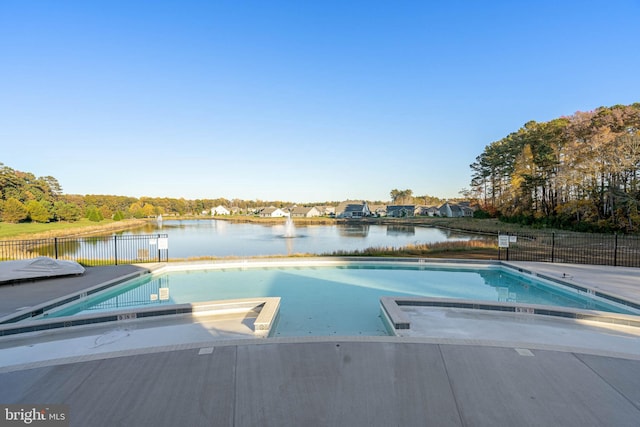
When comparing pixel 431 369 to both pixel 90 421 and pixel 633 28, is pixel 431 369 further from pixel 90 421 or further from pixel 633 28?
pixel 633 28

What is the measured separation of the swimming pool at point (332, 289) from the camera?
572 cm

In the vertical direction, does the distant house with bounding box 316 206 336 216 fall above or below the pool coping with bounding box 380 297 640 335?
above

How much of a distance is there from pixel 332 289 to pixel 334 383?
498 cm

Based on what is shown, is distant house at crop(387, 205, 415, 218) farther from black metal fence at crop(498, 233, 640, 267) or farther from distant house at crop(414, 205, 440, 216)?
black metal fence at crop(498, 233, 640, 267)

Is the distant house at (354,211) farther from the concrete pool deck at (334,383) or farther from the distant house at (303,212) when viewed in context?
the concrete pool deck at (334,383)

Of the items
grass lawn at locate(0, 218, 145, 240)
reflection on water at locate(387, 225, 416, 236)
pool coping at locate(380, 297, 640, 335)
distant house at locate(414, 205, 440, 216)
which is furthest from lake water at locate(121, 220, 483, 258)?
distant house at locate(414, 205, 440, 216)

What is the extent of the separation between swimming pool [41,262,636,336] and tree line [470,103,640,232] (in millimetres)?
16199

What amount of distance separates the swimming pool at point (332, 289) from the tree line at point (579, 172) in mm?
16199

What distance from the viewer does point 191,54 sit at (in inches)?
587

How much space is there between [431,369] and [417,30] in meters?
15.7

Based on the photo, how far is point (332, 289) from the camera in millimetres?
7723

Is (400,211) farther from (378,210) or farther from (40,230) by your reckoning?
(40,230)

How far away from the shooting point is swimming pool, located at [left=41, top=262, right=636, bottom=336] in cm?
572

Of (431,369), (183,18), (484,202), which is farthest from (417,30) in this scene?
(484,202)
